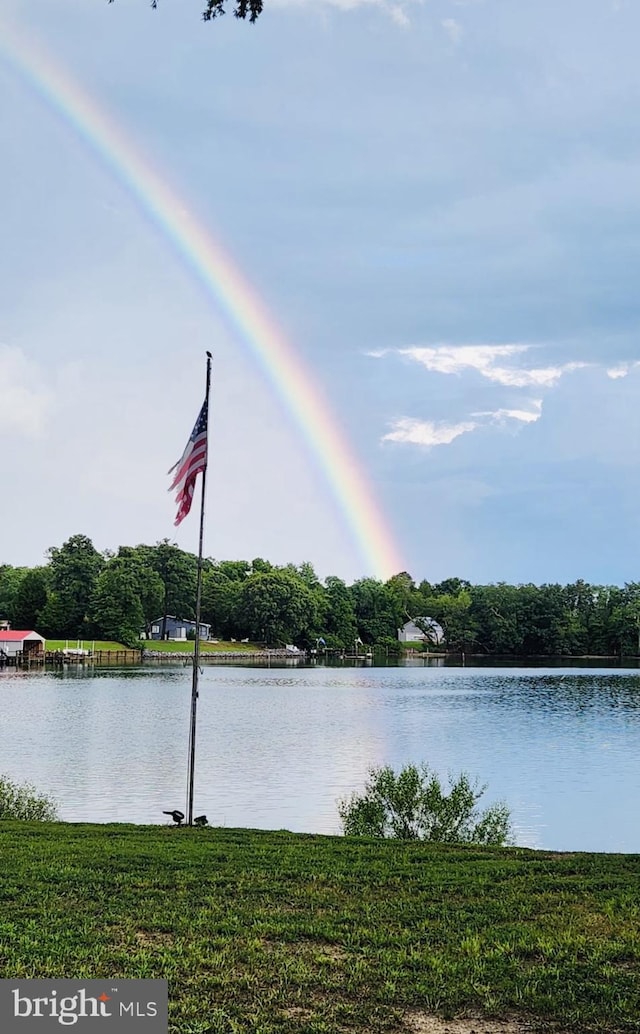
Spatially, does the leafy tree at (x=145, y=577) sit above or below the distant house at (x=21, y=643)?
above

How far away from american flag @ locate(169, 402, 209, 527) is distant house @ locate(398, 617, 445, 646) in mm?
145730

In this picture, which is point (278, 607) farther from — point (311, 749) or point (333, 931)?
point (333, 931)

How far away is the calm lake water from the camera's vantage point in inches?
824

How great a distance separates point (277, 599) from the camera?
133250mm

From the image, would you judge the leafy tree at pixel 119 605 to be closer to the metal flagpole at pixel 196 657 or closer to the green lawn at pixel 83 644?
the green lawn at pixel 83 644

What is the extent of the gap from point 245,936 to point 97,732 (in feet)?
100

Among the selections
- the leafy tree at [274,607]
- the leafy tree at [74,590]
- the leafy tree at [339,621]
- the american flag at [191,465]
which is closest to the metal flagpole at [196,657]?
the american flag at [191,465]

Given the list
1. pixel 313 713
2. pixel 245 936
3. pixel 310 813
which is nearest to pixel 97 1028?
pixel 245 936

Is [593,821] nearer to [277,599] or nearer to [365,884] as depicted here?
[365,884]

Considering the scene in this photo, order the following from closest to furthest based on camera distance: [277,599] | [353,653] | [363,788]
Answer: [363,788] → [277,599] → [353,653]

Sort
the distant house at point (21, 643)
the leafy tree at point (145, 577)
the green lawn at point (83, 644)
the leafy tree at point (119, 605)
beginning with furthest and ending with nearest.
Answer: the leafy tree at point (145, 577), the leafy tree at point (119, 605), the green lawn at point (83, 644), the distant house at point (21, 643)

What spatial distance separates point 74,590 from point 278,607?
28113 millimetres

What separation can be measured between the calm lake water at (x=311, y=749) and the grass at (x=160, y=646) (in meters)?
50.6

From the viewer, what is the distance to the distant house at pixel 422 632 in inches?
6398
